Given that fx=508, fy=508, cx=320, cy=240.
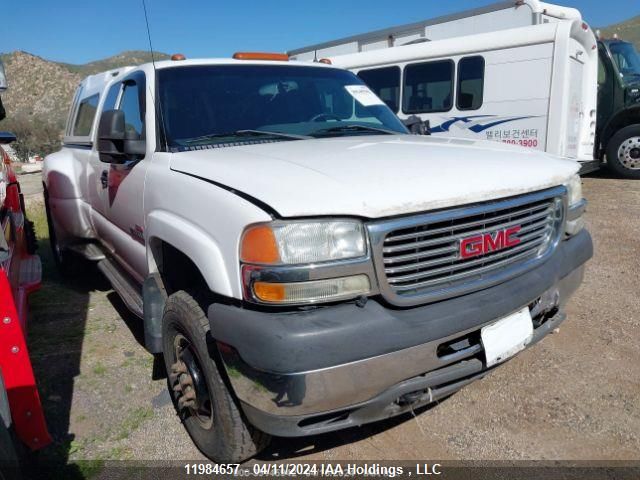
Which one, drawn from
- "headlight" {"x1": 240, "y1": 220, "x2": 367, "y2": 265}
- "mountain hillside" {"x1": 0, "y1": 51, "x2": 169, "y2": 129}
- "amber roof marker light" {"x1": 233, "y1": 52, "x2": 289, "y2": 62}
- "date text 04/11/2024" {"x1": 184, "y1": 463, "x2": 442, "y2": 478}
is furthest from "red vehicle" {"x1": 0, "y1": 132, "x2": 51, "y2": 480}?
"mountain hillside" {"x1": 0, "y1": 51, "x2": 169, "y2": 129}

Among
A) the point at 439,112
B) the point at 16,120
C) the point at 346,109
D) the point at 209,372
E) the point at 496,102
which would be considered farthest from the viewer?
the point at 16,120

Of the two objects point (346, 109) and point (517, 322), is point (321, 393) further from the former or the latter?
point (346, 109)

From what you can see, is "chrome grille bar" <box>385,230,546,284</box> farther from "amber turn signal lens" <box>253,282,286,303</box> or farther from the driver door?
the driver door

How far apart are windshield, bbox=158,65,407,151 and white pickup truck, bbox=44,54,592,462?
0.05 feet

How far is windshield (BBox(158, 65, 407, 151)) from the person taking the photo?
2.92 m

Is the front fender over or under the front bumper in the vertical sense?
over

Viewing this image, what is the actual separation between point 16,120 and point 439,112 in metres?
29.8

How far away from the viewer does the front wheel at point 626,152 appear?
954 centimetres

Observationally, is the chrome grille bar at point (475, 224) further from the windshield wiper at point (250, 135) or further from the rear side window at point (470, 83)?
the rear side window at point (470, 83)

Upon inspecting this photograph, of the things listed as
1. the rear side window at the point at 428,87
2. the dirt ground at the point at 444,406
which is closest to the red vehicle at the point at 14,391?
the dirt ground at the point at 444,406

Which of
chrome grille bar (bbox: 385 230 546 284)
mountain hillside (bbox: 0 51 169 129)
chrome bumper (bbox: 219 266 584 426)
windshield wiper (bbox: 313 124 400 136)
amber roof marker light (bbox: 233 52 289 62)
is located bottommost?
chrome bumper (bbox: 219 266 584 426)

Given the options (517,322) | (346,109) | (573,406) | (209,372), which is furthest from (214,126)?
(573,406)

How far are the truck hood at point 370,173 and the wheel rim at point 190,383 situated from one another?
2.86 ft

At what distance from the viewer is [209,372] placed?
2.21 m
